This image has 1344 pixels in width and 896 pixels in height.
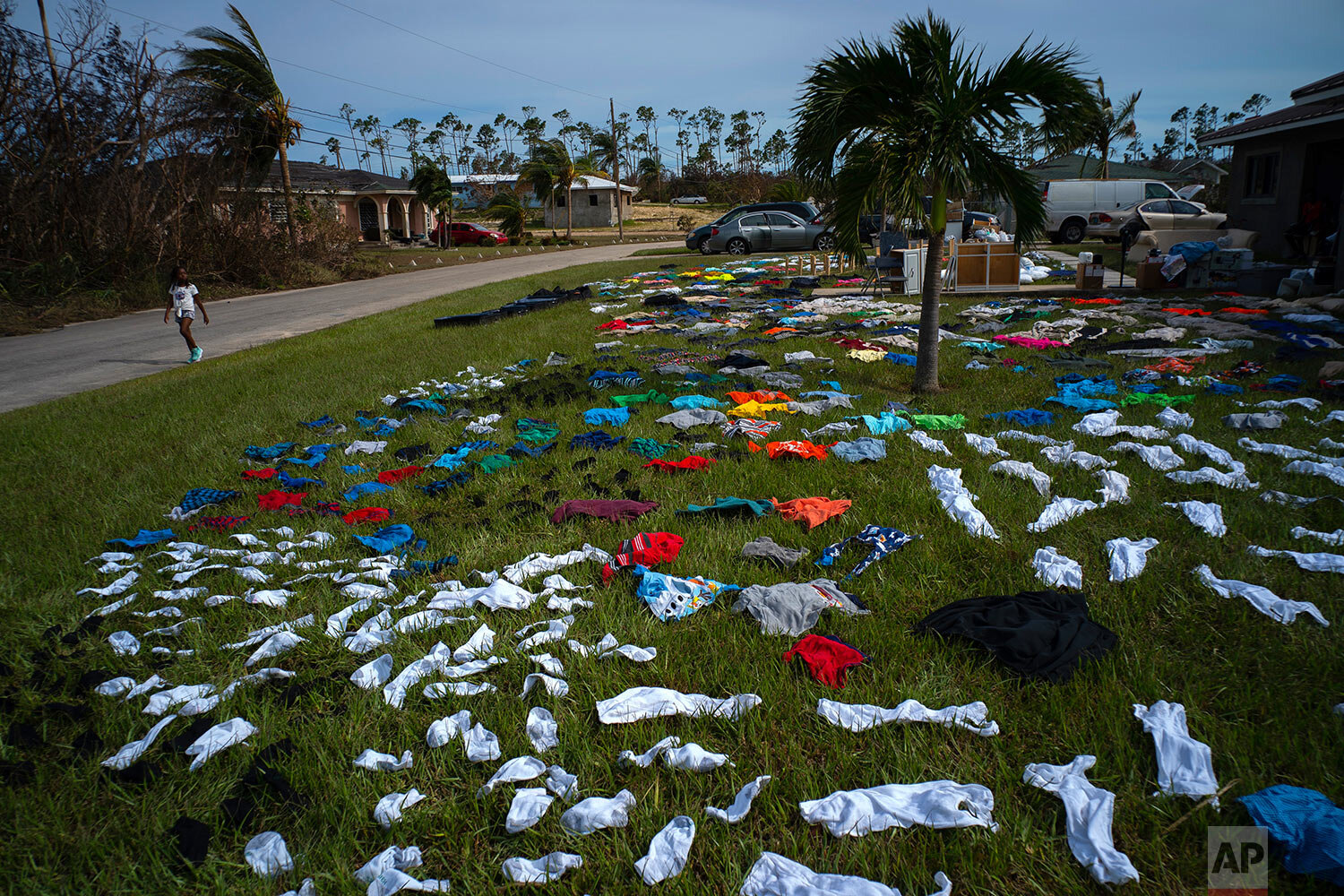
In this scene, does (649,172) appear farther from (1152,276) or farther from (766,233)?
(1152,276)

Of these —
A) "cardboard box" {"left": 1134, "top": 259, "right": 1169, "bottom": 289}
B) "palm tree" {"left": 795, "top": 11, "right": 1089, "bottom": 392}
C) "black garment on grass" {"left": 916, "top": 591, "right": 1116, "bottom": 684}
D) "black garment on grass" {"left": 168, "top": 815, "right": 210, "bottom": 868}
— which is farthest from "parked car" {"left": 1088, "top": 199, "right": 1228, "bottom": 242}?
"black garment on grass" {"left": 168, "top": 815, "right": 210, "bottom": 868}

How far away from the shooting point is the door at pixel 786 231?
2548 cm

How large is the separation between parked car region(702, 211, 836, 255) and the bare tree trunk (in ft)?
65.0

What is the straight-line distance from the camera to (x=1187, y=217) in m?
21.9

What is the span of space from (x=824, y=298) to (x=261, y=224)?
57.1ft

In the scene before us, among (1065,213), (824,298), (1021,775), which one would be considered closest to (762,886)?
(1021,775)

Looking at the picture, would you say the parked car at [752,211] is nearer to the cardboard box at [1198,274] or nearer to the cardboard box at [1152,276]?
the cardboard box at [1152,276]

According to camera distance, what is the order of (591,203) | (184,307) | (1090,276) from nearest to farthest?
(184,307), (1090,276), (591,203)

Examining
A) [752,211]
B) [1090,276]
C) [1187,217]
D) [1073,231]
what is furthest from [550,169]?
[1090,276]

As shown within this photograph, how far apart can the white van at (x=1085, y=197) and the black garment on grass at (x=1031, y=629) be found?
87.3 ft

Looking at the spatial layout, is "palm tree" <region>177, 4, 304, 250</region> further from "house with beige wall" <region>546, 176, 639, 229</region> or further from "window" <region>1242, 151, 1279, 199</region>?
"house with beige wall" <region>546, 176, 639, 229</region>

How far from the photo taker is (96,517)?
15.2ft

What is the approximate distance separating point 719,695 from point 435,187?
141 ft

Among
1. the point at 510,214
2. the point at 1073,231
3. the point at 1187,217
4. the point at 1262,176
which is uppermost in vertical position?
the point at 510,214
